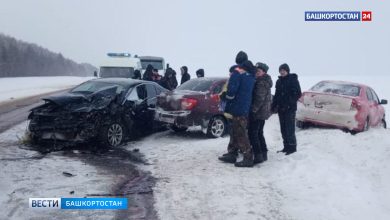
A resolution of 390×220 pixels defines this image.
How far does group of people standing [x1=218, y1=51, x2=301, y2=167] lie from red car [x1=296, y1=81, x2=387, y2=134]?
322cm

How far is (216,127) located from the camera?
11.1 m

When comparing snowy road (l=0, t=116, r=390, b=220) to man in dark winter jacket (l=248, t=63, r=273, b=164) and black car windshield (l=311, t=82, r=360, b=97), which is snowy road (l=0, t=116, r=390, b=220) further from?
black car windshield (l=311, t=82, r=360, b=97)

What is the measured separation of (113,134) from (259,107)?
12.0 ft

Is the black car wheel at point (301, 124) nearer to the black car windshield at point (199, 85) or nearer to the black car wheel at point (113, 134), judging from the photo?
the black car windshield at point (199, 85)

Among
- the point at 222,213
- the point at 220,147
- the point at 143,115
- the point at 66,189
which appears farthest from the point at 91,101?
the point at 222,213

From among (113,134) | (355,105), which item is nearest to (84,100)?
(113,134)

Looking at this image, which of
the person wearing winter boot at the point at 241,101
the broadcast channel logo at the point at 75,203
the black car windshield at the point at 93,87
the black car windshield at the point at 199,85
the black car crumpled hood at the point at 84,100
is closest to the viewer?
the broadcast channel logo at the point at 75,203

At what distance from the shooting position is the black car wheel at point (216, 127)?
10.9 metres

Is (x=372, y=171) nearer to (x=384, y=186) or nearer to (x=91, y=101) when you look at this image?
(x=384, y=186)

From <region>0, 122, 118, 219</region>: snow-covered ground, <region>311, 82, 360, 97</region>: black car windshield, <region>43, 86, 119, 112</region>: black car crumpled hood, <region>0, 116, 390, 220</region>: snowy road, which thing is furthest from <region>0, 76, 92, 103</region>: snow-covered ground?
<region>311, 82, 360, 97</region>: black car windshield

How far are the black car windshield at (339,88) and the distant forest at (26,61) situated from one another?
89272 millimetres

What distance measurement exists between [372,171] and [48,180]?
212 inches

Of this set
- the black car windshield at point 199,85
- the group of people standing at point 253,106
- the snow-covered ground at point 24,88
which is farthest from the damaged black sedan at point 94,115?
the snow-covered ground at point 24,88

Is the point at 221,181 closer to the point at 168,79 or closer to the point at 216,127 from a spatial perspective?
the point at 216,127
